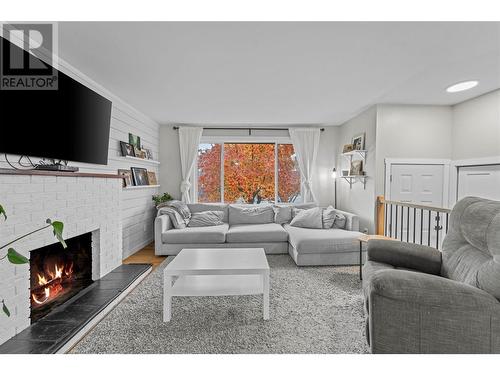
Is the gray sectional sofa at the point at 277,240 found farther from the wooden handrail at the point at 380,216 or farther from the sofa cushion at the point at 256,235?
the wooden handrail at the point at 380,216

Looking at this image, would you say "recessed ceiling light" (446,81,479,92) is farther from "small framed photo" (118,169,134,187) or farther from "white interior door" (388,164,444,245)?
"small framed photo" (118,169,134,187)

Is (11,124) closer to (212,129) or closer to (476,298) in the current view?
(476,298)

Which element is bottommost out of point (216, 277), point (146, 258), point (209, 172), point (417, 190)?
point (146, 258)

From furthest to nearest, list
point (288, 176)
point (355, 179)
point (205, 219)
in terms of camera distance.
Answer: point (288, 176) < point (355, 179) < point (205, 219)

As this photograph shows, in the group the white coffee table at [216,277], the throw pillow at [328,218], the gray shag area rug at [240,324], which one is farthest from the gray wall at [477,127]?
the white coffee table at [216,277]

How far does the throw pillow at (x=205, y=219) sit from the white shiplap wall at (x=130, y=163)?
33.1 inches

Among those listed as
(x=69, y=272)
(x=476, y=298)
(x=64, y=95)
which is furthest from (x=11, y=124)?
(x=476, y=298)

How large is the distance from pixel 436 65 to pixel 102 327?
147 inches

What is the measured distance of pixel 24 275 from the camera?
1.81 m

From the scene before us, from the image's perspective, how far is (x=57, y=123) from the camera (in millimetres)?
2273

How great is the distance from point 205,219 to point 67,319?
2.53 m

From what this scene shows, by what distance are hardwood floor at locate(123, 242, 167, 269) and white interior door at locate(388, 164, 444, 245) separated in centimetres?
337

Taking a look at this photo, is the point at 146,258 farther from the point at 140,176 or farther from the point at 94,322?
the point at 94,322

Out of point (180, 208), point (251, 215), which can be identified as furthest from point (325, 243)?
point (180, 208)
